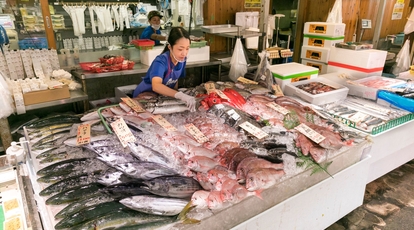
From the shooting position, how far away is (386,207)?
9.62 feet

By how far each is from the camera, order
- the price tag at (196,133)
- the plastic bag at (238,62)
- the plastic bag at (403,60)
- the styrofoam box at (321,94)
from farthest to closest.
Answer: the plastic bag at (403,60) < the plastic bag at (238,62) < the styrofoam box at (321,94) < the price tag at (196,133)

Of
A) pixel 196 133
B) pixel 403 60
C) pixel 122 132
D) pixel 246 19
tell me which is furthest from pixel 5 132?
pixel 403 60

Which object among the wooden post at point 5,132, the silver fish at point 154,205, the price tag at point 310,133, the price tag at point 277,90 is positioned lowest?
the wooden post at point 5,132

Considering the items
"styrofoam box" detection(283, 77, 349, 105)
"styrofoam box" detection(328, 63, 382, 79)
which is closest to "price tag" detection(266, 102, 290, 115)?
"styrofoam box" detection(283, 77, 349, 105)

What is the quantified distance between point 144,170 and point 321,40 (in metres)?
3.71

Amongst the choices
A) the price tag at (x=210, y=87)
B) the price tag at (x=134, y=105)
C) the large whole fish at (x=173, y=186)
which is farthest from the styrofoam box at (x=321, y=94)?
the large whole fish at (x=173, y=186)

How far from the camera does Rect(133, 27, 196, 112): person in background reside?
2670 mm

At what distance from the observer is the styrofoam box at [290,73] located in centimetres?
312

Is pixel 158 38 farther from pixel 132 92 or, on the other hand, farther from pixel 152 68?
pixel 152 68

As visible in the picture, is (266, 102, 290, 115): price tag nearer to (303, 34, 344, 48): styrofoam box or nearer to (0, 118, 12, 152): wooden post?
(303, 34, 344, 48): styrofoam box

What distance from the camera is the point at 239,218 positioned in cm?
164

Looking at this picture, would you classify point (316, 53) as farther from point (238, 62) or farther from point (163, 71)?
point (163, 71)

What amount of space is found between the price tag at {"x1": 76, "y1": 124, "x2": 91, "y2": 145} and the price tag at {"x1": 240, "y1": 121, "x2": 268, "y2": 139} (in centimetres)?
106

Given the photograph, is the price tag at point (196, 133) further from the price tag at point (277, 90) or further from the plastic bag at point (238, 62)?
the plastic bag at point (238, 62)
